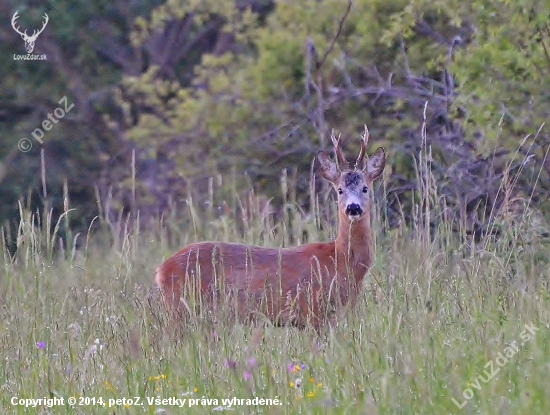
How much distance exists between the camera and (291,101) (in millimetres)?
10852

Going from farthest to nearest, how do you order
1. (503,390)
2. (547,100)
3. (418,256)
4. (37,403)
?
(547,100) < (418,256) < (37,403) < (503,390)

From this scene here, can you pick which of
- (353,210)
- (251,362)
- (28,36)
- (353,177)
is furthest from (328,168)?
(28,36)

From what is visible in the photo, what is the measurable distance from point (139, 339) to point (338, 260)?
2.21 m

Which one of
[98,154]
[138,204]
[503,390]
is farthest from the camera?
[98,154]

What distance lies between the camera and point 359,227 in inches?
273

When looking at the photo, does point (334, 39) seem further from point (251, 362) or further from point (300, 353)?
point (251, 362)

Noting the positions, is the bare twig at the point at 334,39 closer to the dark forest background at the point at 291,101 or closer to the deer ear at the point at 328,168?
the dark forest background at the point at 291,101

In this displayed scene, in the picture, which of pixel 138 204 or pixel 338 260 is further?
pixel 138 204

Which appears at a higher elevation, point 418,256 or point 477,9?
point 477,9

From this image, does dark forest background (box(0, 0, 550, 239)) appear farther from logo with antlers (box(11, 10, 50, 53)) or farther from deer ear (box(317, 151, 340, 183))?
deer ear (box(317, 151, 340, 183))

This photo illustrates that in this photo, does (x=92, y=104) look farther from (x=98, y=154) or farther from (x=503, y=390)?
(x=503, y=390)

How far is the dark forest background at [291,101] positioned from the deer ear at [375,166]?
6.0 inches

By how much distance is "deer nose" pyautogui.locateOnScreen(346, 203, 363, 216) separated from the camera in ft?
22.1

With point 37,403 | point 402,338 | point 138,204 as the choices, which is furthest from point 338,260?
point 138,204
